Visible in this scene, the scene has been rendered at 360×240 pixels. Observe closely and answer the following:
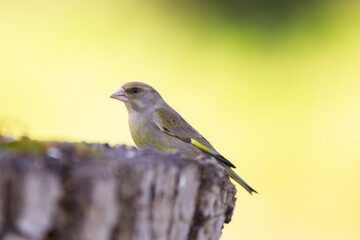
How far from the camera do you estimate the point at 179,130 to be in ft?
19.7

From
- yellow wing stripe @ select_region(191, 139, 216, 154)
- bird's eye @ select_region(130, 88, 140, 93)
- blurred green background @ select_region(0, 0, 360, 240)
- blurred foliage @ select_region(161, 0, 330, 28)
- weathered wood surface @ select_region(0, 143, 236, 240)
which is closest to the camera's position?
weathered wood surface @ select_region(0, 143, 236, 240)

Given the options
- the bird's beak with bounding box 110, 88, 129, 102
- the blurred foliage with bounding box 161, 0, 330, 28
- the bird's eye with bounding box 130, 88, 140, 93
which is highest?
the blurred foliage with bounding box 161, 0, 330, 28

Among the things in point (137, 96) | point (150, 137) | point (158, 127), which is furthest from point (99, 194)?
point (137, 96)

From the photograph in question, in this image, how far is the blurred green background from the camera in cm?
980

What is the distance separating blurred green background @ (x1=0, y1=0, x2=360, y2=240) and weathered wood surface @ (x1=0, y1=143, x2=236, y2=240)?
6118 millimetres

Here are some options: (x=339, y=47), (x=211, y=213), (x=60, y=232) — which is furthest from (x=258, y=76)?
(x=60, y=232)

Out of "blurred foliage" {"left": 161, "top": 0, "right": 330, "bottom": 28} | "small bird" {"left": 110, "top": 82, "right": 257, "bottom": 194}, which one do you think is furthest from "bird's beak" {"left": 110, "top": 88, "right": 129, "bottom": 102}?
"blurred foliage" {"left": 161, "top": 0, "right": 330, "bottom": 28}

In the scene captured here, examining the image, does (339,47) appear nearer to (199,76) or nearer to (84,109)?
(199,76)

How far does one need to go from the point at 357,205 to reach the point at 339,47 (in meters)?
4.09

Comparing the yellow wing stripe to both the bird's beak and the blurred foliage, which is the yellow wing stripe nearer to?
the bird's beak

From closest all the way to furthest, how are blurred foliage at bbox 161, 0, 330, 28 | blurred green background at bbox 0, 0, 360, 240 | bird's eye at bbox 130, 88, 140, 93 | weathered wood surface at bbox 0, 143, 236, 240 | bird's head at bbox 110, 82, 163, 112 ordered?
weathered wood surface at bbox 0, 143, 236, 240
bird's head at bbox 110, 82, 163, 112
bird's eye at bbox 130, 88, 140, 93
blurred green background at bbox 0, 0, 360, 240
blurred foliage at bbox 161, 0, 330, 28

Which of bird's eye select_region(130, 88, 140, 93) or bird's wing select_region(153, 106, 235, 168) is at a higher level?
bird's eye select_region(130, 88, 140, 93)

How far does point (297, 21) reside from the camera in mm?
13469

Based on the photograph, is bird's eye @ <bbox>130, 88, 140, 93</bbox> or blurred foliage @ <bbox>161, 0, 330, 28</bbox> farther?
blurred foliage @ <bbox>161, 0, 330, 28</bbox>
